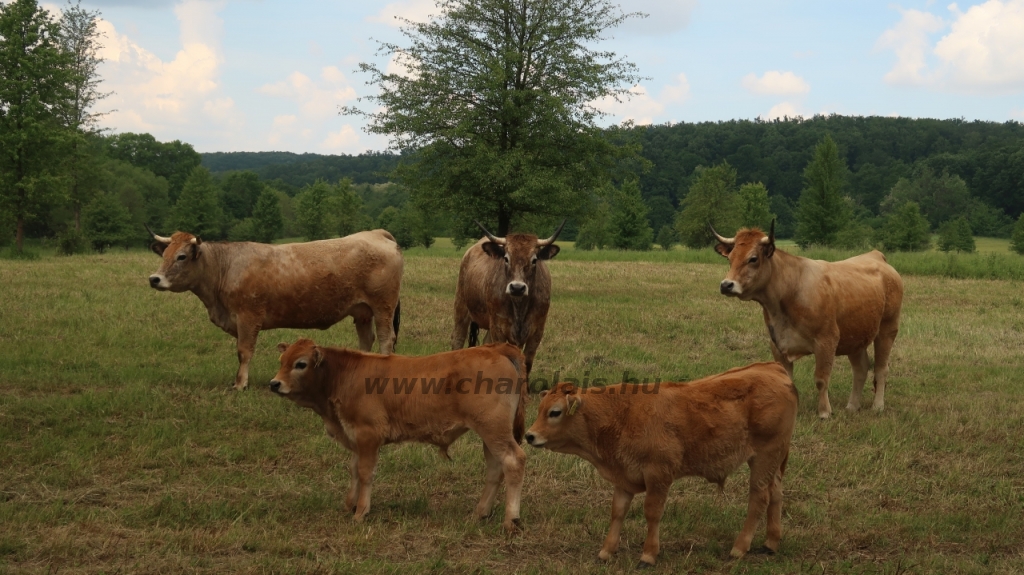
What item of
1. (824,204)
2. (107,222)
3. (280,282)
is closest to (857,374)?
(280,282)

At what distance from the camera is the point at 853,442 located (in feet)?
28.6

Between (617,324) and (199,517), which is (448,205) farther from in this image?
(199,517)

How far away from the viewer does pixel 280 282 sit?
1110 centimetres

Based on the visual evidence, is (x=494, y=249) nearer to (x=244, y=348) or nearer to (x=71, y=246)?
(x=244, y=348)

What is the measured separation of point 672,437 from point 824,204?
200ft

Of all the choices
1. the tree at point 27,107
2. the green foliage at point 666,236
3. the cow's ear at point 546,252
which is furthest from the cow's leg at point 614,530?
the green foliage at point 666,236

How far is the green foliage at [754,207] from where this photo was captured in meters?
67.8

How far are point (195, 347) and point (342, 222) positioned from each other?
193ft

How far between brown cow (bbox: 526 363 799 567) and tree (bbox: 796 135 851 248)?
58.4 meters

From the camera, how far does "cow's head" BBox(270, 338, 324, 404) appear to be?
6457 mm

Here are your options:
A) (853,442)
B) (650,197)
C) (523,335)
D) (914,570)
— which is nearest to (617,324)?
(523,335)

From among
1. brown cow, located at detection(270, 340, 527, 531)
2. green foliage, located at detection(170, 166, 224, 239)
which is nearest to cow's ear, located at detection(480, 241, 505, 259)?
brown cow, located at detection(270, 340, 527, 531)

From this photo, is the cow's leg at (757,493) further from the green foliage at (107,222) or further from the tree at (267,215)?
the tree at (267,215)

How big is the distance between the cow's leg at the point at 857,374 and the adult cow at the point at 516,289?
13.4ft
